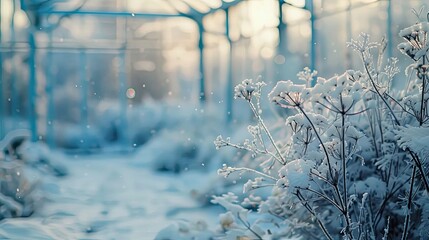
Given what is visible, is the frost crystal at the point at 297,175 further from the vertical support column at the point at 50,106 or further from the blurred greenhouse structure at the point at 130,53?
the vertical support column at the point at 50,106

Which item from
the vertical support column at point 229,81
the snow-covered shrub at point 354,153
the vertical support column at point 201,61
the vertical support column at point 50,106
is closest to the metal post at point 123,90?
the vertical support column at point 50,106

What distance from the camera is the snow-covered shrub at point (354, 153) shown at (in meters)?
2.35

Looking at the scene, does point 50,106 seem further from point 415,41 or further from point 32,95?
point 415,41

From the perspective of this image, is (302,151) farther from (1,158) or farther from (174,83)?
(174,83)

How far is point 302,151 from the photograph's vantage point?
107 inches

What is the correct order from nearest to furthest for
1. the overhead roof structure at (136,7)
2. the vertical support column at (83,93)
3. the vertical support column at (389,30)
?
1. the vertical support column at (389,30)
2. the overhead roof structure at (136,7)
3. the vertical support column at (83,93)

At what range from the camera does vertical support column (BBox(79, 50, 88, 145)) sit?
944 cm

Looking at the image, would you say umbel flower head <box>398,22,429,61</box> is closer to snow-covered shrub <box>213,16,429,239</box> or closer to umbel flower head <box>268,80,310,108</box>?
snow-covered shrub <box>213,16,429,239</box>

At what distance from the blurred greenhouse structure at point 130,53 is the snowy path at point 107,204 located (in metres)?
1.11

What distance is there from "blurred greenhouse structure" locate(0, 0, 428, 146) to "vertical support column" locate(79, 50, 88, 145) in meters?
0.02

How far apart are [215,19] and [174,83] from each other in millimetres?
1614

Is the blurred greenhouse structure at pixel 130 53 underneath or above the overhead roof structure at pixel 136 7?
underneath

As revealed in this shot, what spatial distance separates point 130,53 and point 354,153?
24.6ft

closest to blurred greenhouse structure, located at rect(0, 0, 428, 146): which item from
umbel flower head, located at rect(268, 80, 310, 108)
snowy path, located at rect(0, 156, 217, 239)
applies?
snowy path, located at rect(0, 156, 217, 239)
